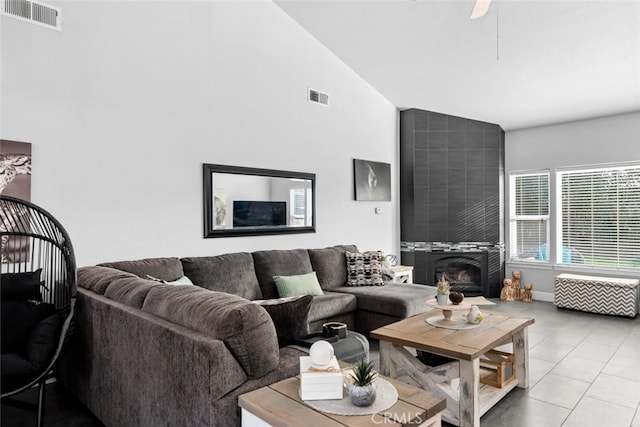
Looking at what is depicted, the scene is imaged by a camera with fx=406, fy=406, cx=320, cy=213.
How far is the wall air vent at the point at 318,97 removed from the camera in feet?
16.6

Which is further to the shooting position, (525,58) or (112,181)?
(525,58)

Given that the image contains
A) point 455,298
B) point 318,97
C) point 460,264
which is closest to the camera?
point 455,298

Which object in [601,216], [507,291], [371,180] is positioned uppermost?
[371,180]

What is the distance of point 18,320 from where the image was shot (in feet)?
7.52

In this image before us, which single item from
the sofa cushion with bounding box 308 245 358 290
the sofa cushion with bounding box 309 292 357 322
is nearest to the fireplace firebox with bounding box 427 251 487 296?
the sofa cushion with bounding box 308 245 358 290

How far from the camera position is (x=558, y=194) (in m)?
6.12

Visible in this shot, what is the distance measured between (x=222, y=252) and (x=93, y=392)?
1.88 m

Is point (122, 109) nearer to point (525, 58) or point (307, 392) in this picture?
point (307, 392)

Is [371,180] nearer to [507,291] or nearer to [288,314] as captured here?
[507,291]

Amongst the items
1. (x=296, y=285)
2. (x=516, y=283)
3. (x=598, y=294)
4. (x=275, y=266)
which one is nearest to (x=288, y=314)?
(x=296, y=285)

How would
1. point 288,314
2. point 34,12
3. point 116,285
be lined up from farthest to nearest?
point 34,12
point 116,285
point 288,314

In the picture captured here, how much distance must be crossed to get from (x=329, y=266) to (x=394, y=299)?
0.99 meters

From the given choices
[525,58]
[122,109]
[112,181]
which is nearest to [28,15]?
[122,109]

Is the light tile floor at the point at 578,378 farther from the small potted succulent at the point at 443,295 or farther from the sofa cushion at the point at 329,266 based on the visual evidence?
the sofa cushion at the point at 329,266
